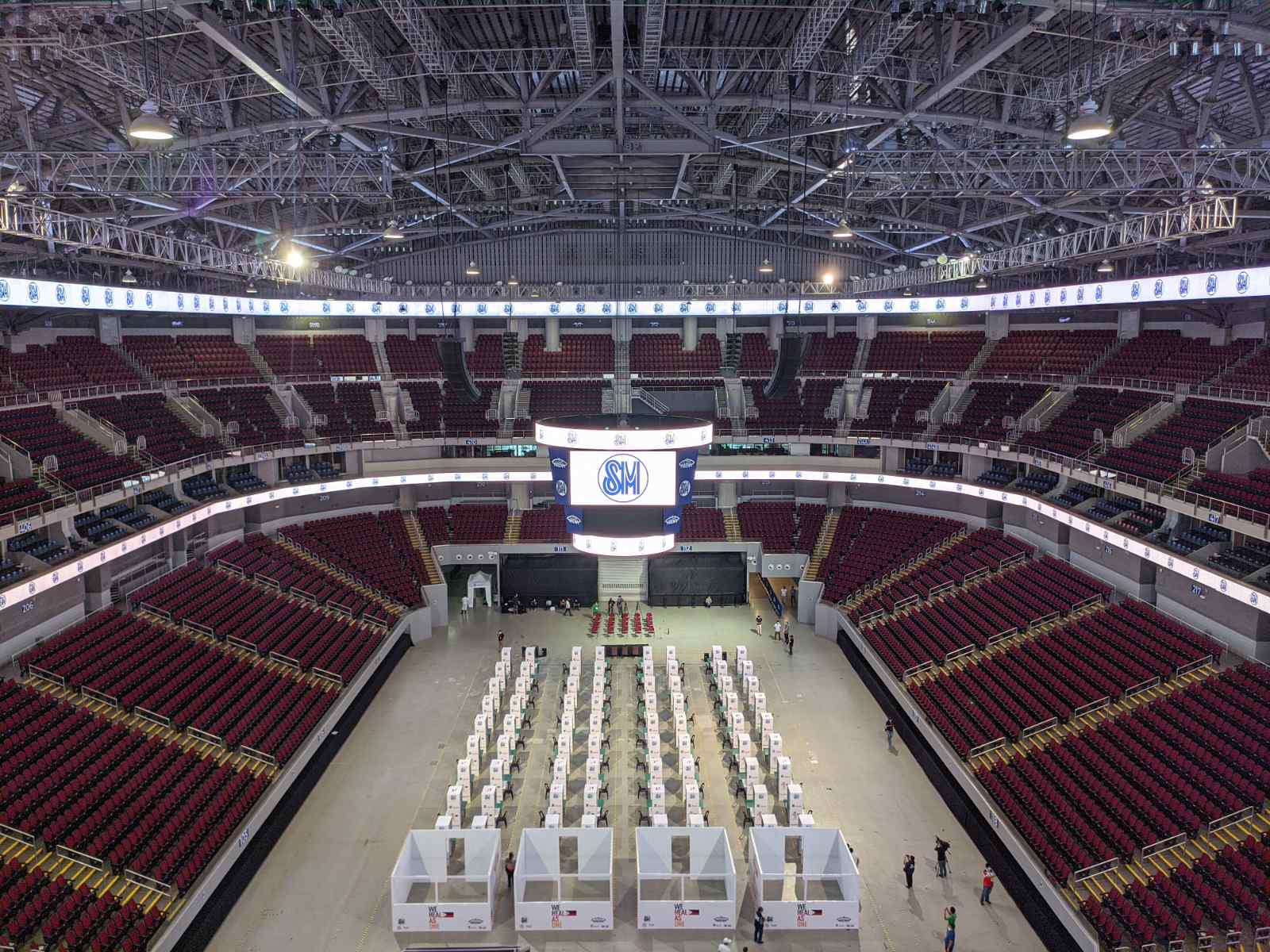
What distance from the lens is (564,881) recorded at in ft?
53.7

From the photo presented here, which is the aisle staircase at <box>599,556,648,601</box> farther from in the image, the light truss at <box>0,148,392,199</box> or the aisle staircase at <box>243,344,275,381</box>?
the light truss at <box>0,148,392,199</box>

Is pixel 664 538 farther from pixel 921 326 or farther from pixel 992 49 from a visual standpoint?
pixel 921 326

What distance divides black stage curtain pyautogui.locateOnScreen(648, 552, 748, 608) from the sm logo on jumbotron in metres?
13.5

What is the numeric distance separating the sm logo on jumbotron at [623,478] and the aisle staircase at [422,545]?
1333cm

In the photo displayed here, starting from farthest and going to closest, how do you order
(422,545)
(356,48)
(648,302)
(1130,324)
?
(648,302), (422,545), (1130,324), (356,48)

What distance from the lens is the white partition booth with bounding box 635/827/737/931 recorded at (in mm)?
14898

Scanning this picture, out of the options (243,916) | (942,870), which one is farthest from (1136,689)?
(243,916)

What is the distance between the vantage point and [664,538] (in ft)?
72.3

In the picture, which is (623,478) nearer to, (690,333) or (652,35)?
(652,35)

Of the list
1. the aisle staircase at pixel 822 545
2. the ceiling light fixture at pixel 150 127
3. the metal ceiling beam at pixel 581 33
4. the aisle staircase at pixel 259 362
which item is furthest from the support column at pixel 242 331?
the ceiling light fixture at pixel 150 127

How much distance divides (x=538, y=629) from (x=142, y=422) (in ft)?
54.2

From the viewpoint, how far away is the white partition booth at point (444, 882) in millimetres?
14758

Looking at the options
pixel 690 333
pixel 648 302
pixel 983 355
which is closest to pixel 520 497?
pixel 648 302

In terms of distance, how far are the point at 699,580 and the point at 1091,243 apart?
63.1 ft
